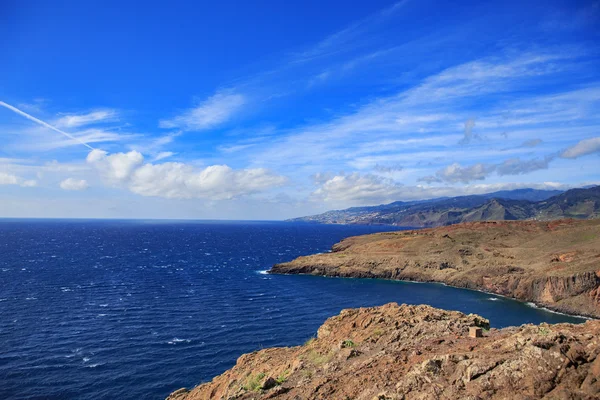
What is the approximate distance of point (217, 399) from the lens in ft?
78.8

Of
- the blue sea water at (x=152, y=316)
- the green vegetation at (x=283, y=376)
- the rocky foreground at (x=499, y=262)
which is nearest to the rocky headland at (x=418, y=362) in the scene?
the green vegetation at (x=283, y=376)

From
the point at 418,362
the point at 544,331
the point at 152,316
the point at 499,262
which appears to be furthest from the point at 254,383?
the point at 499,262

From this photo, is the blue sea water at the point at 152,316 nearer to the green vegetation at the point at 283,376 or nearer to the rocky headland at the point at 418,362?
the rocky headland at the point at 418,362

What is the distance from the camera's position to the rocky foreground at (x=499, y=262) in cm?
7969

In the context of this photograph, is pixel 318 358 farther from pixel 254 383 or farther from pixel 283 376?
pixel 254 383

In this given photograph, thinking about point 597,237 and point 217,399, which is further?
point 597,237

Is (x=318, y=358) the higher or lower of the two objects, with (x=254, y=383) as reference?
higher

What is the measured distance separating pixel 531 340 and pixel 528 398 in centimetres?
378

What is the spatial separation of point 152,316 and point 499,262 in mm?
96697

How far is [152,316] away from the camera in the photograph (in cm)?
6438

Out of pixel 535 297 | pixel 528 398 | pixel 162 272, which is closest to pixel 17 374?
pixel 528 398

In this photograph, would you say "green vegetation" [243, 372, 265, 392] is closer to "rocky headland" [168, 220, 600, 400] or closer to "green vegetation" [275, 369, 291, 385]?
"rocky headland" [168, 220, 600, 400]

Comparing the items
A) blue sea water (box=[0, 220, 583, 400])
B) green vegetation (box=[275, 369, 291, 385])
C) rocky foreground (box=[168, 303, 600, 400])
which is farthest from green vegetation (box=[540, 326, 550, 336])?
blue sea water (box=[0, 220, 583, 400])

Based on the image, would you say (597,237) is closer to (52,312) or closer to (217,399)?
(217,399)
